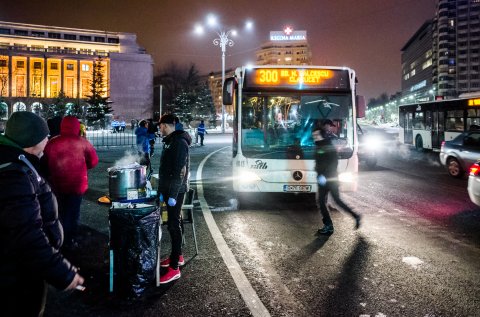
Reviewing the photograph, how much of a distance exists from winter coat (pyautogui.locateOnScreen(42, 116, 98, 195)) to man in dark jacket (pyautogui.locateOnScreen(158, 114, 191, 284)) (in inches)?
69.1

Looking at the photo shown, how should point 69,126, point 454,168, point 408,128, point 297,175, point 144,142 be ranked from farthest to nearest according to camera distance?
point 408,128 < point 144,142 < point 454,168 < point 297,175 < point 69,126

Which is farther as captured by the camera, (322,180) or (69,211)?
(322,180)

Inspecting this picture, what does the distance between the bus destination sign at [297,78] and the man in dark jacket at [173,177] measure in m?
4.72

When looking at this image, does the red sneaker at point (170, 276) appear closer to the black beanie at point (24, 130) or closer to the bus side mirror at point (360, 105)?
the black beanie at point (24, 130)

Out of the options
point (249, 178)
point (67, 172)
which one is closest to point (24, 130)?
point (67, 172)

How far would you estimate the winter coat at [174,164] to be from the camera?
511cm

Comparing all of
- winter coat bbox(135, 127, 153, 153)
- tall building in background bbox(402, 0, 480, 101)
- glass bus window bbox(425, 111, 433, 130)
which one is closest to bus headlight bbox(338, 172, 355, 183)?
winter coat bbox(135, 127, 153, 153)

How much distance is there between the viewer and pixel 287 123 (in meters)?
9.58

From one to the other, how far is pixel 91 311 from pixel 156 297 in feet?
2.09

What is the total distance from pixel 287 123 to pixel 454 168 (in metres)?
8.27

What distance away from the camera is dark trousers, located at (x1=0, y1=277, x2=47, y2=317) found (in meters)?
2.35

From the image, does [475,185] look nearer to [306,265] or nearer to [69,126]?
[306,265]

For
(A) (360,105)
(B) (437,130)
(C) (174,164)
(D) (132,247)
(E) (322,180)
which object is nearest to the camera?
(D) (132,247)

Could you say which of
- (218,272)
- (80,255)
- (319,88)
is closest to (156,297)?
(218,272)
